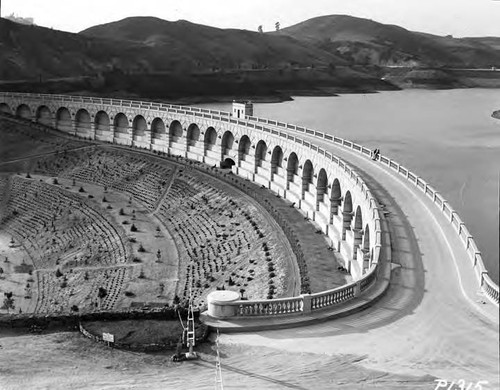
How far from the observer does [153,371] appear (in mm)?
19469

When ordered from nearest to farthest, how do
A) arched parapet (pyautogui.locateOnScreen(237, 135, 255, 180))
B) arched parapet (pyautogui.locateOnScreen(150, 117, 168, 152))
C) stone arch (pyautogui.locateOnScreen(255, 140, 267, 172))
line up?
stone arch (pyautogui.locateOnScreen(255, 140, 267, 172)) < arched parapet (pyautogui.locateOnScreen(237, 135, 255, 180)) < arched parapet (pyautogui.locateOnScreen(150, 117, 168, 152))

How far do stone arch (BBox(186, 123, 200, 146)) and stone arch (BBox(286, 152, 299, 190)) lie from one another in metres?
26.2

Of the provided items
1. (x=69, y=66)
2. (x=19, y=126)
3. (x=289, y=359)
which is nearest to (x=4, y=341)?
(x=289, y=359)

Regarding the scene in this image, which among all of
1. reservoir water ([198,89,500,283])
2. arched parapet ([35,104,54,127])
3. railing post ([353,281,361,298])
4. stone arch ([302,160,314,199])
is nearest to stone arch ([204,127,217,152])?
reservoir water ([198,89,500,283])

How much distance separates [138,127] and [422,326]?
280 ft

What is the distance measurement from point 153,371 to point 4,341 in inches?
253

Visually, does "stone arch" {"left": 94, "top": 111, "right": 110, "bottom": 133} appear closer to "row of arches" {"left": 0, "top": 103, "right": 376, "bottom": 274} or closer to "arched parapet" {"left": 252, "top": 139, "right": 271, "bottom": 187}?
"row of arches" {"left": 0, "top": 103, "right": 376, "bottom": 274}

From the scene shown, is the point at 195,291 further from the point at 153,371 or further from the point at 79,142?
the point at 79,142

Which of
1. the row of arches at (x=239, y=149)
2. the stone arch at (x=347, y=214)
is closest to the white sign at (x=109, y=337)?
the row of arches at (x=239, y=149)

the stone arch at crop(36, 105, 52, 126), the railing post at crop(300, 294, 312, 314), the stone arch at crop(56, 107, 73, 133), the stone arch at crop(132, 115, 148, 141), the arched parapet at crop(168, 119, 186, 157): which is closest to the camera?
the railing post at crop(300, 294, 312, 314)

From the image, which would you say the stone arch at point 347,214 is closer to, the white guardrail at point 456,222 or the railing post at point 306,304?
the white guardrail at point 456,222

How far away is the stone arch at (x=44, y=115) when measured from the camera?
111 m

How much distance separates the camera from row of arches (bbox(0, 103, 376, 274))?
47.1 metres

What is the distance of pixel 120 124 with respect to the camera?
102 meters
